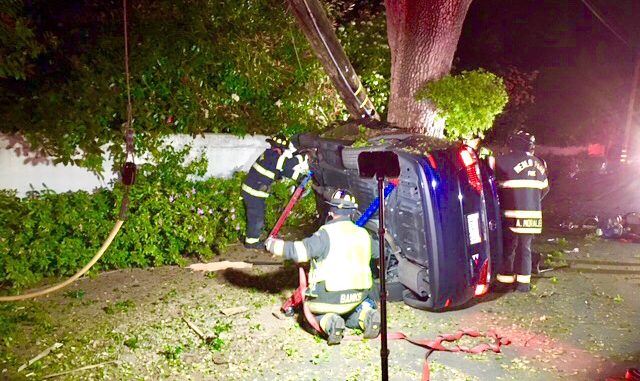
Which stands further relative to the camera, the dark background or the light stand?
the dark background

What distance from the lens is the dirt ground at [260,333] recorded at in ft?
15.5

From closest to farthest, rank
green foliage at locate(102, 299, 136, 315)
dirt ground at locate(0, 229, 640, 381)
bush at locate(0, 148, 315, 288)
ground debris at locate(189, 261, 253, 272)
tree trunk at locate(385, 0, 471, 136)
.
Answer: dirt ground at locate(0, 229, 640, 381) → green foliage at locate(102, 299, 136, 315) → bush at locate(0, 148, 315, 288) → ground debris at locate(189, 261, 253, 272) → tree trunk at locate(385, 0, 471, 136)

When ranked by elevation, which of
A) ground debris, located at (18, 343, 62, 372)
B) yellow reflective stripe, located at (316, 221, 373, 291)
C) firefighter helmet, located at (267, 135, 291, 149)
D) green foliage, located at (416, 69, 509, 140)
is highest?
green foliage, located at (416, 69, 509, 140)

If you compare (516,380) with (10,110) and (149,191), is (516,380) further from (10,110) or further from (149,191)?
(10,110)

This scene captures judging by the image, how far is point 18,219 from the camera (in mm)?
6246

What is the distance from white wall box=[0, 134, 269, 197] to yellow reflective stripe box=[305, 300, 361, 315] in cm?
382

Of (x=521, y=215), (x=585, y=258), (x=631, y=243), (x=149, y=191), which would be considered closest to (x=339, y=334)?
(x=521, y=215)

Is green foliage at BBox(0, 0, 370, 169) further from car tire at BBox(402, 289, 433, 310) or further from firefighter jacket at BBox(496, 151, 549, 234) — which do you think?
car tire at BBox(402, 289, 433, 310)

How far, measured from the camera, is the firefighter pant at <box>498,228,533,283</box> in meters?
6.77

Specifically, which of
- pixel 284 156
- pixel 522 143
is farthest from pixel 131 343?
pixel 522 143

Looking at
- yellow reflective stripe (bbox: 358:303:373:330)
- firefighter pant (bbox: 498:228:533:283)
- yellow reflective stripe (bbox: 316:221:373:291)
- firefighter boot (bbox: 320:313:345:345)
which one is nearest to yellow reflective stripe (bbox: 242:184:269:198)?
yellow reflective stripe (bbox: 316:221:373:291)

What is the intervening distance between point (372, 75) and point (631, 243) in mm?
5433

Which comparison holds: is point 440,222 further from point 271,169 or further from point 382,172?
point 271,169

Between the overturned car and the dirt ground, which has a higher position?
the overturned car
